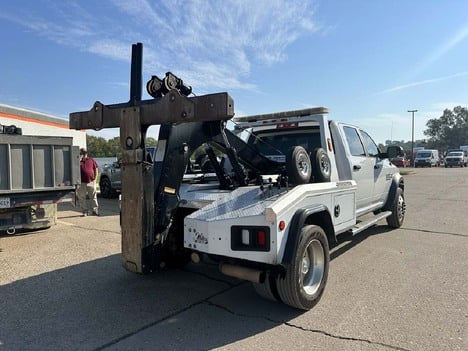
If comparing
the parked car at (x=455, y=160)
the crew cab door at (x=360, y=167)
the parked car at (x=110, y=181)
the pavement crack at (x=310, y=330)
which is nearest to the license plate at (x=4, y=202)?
the pavement crack at (x=310, y=330)

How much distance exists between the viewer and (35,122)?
17.6 m

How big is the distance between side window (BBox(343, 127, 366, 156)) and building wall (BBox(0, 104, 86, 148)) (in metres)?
12.9

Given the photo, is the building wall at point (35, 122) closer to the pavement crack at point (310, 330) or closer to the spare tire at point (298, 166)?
the spare tire at point (298, 166)

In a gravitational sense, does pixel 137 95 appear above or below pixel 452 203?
above

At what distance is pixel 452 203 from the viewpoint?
42.1ft

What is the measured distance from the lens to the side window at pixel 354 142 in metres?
6.45

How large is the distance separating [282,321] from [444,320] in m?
1.58

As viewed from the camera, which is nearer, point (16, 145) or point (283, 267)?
point (283, 267)

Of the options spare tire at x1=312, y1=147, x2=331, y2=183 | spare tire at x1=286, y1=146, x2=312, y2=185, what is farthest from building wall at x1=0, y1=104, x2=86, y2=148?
spare tire at x1=286, y1=146, x2=312, y2=185

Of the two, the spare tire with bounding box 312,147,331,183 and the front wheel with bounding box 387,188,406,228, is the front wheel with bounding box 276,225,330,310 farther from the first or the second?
the front wheel with bounding box 387,188,406,228

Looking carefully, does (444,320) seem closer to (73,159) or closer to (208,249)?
(208,249)

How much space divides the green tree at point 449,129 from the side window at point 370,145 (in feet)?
384

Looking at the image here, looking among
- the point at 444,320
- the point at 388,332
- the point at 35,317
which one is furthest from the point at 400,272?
the point at 35,317

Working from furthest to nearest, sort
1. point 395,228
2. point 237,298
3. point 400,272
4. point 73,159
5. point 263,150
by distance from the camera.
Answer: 1. point 395,228
2. point 73,159
3. point 263,150
4. point 400,272
5. point 237,298
